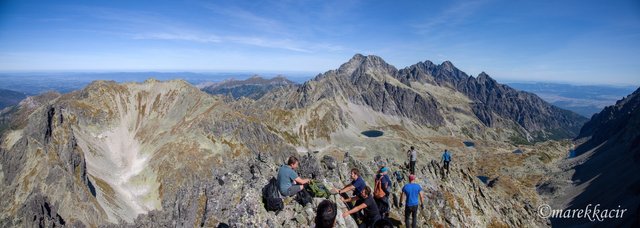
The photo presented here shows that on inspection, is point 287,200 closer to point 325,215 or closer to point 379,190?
point 379,190

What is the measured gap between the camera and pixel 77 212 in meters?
125

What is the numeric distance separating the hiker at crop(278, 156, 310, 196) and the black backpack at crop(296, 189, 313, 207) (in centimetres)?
131

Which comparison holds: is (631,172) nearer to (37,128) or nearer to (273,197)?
(273,197)

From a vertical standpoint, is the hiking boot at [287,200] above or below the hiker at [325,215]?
below

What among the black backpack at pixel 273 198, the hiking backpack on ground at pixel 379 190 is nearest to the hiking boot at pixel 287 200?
the black backpack at pixel 273 198

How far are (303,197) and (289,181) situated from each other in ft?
7.45

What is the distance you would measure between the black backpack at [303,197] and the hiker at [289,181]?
4.31 ft

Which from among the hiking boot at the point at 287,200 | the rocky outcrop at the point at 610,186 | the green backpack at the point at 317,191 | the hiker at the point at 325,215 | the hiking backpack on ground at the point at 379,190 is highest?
the hiker at the point at 325,215

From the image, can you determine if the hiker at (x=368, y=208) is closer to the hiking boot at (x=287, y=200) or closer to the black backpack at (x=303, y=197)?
the black backpack at (x=303, y=197)

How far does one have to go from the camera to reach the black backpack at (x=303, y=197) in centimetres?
2422

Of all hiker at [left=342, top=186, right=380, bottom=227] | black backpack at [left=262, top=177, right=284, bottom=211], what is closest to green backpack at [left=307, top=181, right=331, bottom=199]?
black backpack at [left=262, top=177, right=284, bottom=211]

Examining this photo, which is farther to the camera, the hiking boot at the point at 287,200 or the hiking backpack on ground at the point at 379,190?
the hiking boot at the point at 287,200

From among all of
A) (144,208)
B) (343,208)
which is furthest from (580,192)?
(144,208)

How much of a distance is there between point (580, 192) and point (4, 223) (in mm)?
211120
